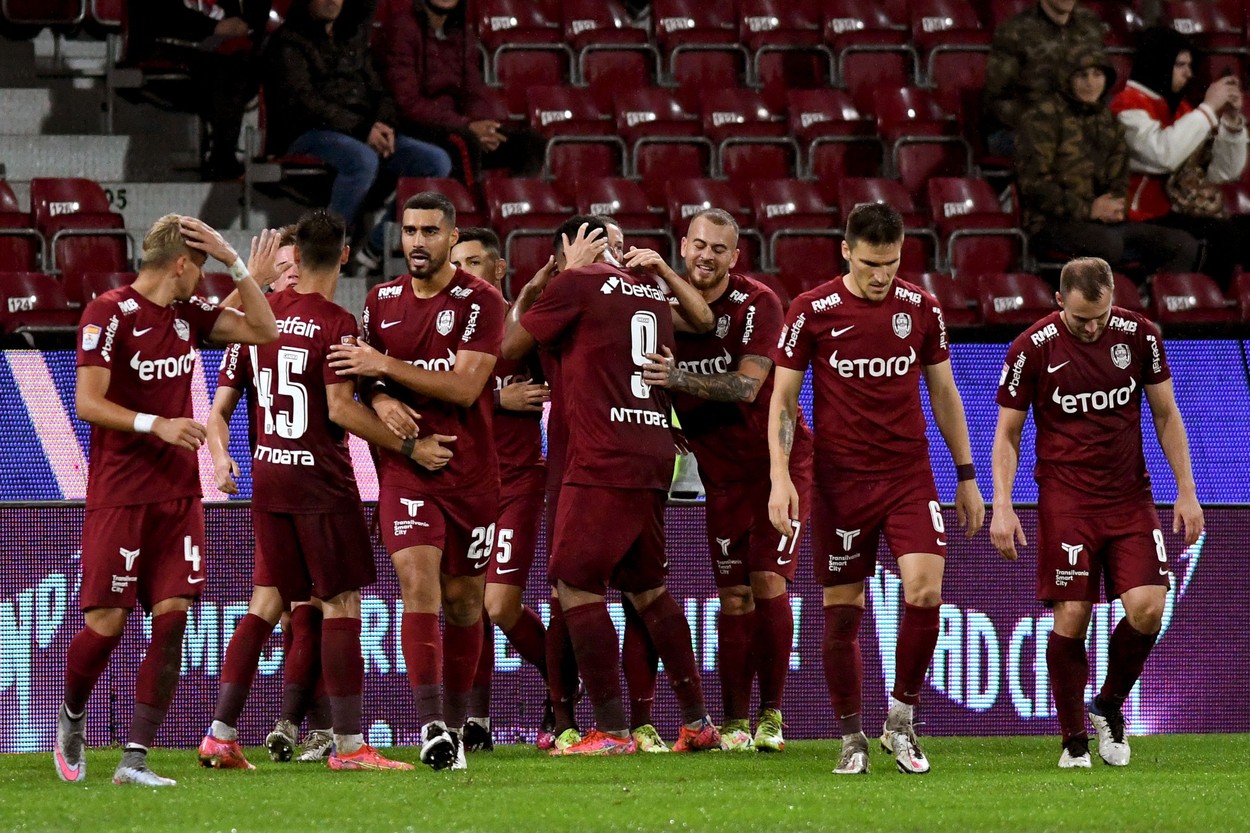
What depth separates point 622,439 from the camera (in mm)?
7871

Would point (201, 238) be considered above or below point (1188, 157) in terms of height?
below

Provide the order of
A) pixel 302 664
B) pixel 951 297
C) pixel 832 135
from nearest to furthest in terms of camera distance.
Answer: pixel 302 664 → pixel 951 297 → pixel 832 135

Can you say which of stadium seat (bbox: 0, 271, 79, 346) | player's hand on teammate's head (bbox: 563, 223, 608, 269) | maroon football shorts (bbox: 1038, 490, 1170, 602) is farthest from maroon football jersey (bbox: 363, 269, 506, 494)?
stadium seat (bbox: 0, 271, 79, 346)

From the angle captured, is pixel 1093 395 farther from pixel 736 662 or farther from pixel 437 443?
pixel 437 443

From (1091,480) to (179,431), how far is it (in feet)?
12.6

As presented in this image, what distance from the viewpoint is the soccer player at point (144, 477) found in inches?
277

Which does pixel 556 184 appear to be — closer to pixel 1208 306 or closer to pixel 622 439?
pixel 1208 306

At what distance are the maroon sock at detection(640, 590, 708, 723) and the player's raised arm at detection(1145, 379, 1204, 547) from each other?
86.7 inches

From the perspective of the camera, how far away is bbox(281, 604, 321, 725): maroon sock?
8320 millimetres

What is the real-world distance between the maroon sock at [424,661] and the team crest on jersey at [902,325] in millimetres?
2268

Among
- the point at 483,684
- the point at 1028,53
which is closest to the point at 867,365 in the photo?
the point at 483,684

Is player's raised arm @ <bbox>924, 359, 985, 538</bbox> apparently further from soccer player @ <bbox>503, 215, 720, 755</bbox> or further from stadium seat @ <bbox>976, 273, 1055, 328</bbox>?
stadium seat @ <bbox>976, 273, 1055, 328</bbox>

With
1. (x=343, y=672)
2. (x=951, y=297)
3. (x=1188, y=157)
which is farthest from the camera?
(x=1188, y=157)

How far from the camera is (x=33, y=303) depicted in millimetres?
11945
